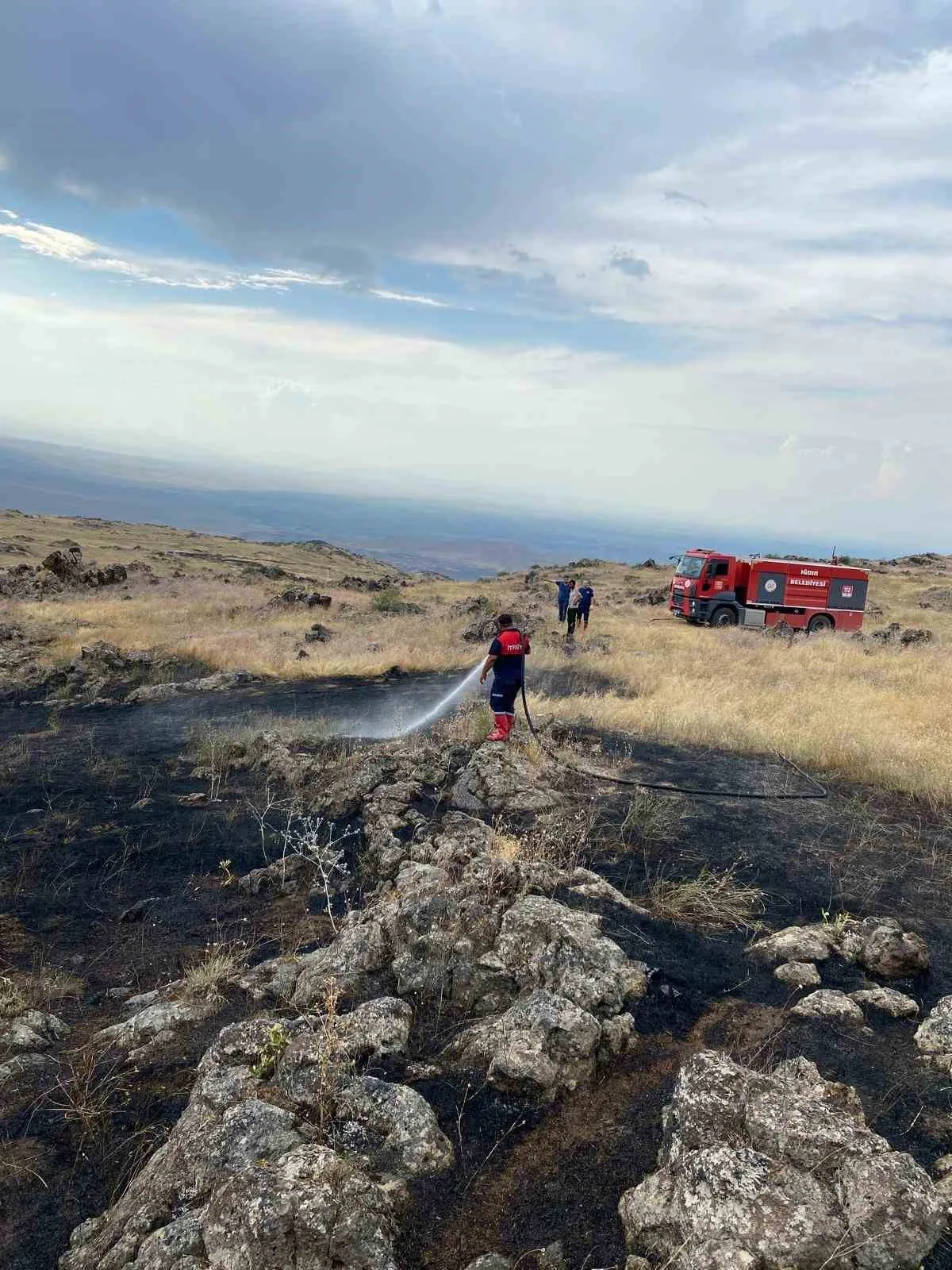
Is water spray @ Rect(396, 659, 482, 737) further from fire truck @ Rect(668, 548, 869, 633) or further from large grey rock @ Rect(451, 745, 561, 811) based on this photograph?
fire truck @ Rect(668, 548, 869, 633)

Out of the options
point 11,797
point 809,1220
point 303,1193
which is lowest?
point 11,797

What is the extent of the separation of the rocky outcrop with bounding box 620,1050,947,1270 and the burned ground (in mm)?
187

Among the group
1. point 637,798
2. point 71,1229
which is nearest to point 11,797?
point 71,1229

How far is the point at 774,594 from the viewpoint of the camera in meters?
26.4

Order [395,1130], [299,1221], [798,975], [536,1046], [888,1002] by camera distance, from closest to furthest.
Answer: [299,1221]
[395,1130]
[536,1046]
[888,1002]
[798,975]

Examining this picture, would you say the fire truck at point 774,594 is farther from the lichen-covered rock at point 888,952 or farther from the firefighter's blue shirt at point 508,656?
the lichen-covered rock at point 888,952

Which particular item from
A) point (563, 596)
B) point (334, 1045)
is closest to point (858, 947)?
point (334, 1045)

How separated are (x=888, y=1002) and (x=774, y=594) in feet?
76.8

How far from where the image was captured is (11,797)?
980 centimetres

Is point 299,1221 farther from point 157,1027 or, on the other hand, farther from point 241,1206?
point 157,1027

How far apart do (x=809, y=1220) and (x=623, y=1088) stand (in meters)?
1.30

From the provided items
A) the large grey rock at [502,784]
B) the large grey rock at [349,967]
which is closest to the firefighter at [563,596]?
the large grey rock at [502,784]

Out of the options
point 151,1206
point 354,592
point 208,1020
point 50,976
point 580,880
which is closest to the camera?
point 151,1206

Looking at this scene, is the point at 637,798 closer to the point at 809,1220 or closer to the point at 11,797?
the point at 809,1220
